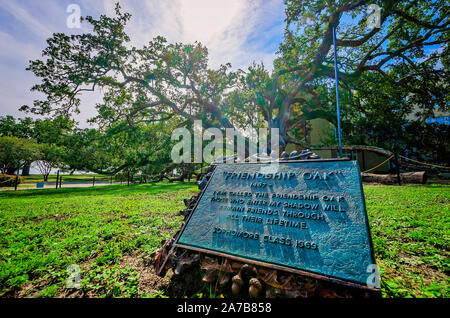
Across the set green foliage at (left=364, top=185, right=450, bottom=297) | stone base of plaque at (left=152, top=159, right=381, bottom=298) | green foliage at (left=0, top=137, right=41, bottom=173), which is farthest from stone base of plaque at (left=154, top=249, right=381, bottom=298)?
green foliage at (left=0, top=137, right=41, bottom=173)

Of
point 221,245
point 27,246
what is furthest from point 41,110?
point 221,245

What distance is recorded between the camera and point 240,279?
5.08ft

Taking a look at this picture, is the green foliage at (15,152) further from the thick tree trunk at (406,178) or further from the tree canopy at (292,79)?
the thick tree trunk at (406,178)

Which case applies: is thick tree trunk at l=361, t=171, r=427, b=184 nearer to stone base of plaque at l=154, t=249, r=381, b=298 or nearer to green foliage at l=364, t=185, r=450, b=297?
green foliage at l=364, t=185, r=450, b=297

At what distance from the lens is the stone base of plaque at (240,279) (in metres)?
1.34

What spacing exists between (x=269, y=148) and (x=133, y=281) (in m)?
11.4

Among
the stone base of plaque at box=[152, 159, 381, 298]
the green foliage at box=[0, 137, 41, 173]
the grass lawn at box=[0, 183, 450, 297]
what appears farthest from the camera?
the green foliage at box=[0, 137, 41, 173]

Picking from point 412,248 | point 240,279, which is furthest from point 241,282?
point 412,248

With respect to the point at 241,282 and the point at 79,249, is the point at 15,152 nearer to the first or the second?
the point at 79,249

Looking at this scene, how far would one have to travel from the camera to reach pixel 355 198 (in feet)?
5.60

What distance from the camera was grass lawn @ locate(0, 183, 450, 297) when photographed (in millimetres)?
1782

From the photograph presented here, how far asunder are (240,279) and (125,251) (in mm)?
1884

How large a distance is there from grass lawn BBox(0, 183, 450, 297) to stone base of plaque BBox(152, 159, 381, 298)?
23 centimetres

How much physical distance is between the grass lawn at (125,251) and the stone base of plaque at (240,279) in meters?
0.23
